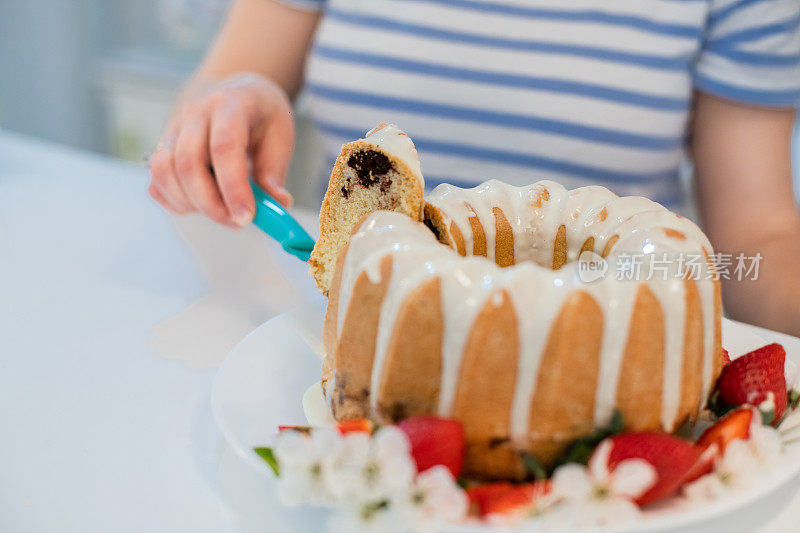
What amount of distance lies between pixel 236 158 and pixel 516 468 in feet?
1.70

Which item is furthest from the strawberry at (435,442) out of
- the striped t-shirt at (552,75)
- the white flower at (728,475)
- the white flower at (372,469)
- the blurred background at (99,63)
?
the blurred background at (99,63)

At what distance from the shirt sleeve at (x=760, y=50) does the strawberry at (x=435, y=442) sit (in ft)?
2.76

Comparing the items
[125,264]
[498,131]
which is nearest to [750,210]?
[498,131]

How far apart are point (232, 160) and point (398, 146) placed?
329mm

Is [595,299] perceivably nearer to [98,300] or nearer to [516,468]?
[516,468]

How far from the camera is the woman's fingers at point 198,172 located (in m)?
0.88

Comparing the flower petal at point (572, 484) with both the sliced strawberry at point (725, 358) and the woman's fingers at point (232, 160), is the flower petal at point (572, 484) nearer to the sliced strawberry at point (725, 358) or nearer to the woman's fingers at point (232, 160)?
the sliced strawberry at point (725, 358)

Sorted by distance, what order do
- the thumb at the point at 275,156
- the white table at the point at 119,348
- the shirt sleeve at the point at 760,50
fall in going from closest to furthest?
the white table at the point at 119,348, the thumb at the point at 275,156, the shirt sleeve at the point at 760,50

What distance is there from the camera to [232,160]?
34.2 inches

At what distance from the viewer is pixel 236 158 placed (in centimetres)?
87

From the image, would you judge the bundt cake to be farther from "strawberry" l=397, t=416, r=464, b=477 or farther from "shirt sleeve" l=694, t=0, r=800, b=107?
"shirt sleeve" l=694, t=0, r=800, b=107

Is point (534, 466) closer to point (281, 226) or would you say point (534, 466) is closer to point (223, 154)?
point (281, 226)

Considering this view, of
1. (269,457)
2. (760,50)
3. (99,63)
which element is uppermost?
(760,50)

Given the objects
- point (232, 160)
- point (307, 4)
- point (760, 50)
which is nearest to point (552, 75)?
point (760, 50)
